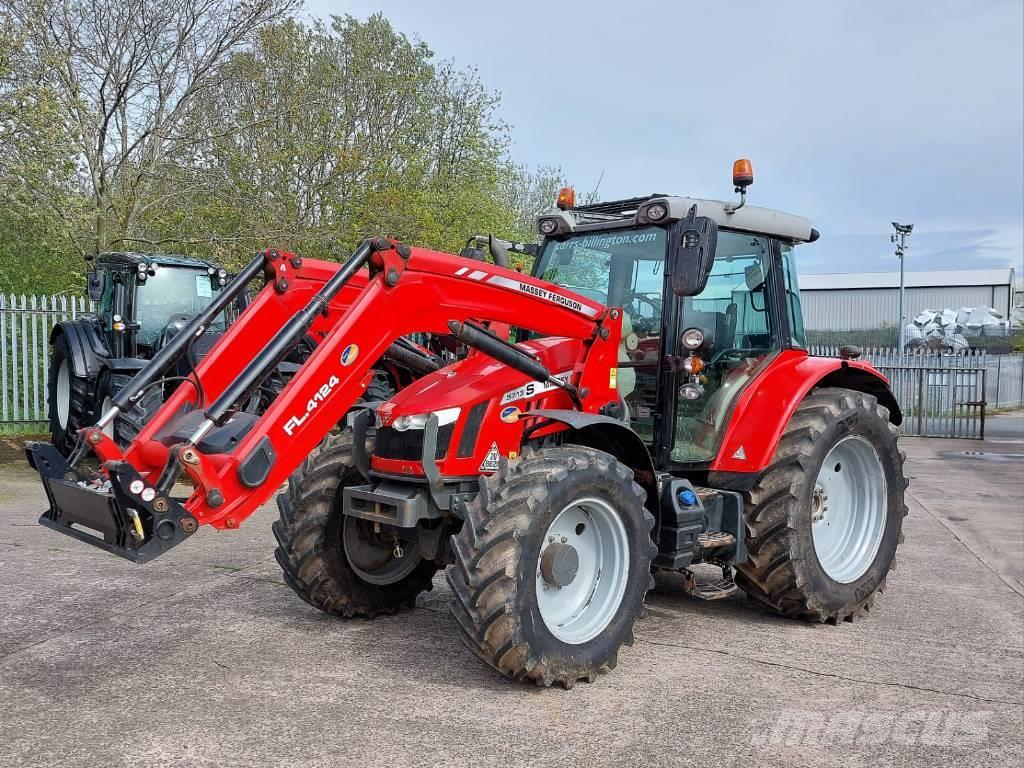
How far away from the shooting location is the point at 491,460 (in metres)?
4.36

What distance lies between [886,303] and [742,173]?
186 feet

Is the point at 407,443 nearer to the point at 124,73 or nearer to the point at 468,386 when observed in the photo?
the point at 468,386

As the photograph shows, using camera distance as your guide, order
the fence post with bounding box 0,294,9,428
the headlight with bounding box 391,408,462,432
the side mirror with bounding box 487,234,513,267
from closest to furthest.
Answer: the headlight with bounding box 391,408,462,432 < the side mirror with bounding box 487,234,513,267 < the fence post with bounding box 0,294,9,428

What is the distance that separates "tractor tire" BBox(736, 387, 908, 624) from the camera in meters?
4.97

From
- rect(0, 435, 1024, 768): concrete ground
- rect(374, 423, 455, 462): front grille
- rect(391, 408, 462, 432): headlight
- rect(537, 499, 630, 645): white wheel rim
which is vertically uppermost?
rect(391, 408, 462, 432): headlight

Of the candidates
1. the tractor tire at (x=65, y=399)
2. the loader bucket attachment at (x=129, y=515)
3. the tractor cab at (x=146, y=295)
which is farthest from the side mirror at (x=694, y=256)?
the tractor tire at (x=65, y=399)

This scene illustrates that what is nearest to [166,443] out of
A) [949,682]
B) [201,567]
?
[201,567]

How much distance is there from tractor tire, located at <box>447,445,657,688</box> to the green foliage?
1068cm

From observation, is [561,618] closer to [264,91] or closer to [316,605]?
[316,605]

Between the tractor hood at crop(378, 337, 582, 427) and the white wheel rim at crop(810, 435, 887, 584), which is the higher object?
the tractor hood at crop(378, 337, 582, 427)

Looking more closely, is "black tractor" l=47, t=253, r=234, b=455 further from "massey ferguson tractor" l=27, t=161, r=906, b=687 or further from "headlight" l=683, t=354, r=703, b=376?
"headlight" l=683, t=354, r=703, b=376

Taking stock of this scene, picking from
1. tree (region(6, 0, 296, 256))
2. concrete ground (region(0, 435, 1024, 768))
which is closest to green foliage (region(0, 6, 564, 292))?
tree (region(6, 0, 296, 256))

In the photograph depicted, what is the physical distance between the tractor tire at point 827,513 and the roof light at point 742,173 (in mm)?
1281

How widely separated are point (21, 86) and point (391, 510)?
11.1m
